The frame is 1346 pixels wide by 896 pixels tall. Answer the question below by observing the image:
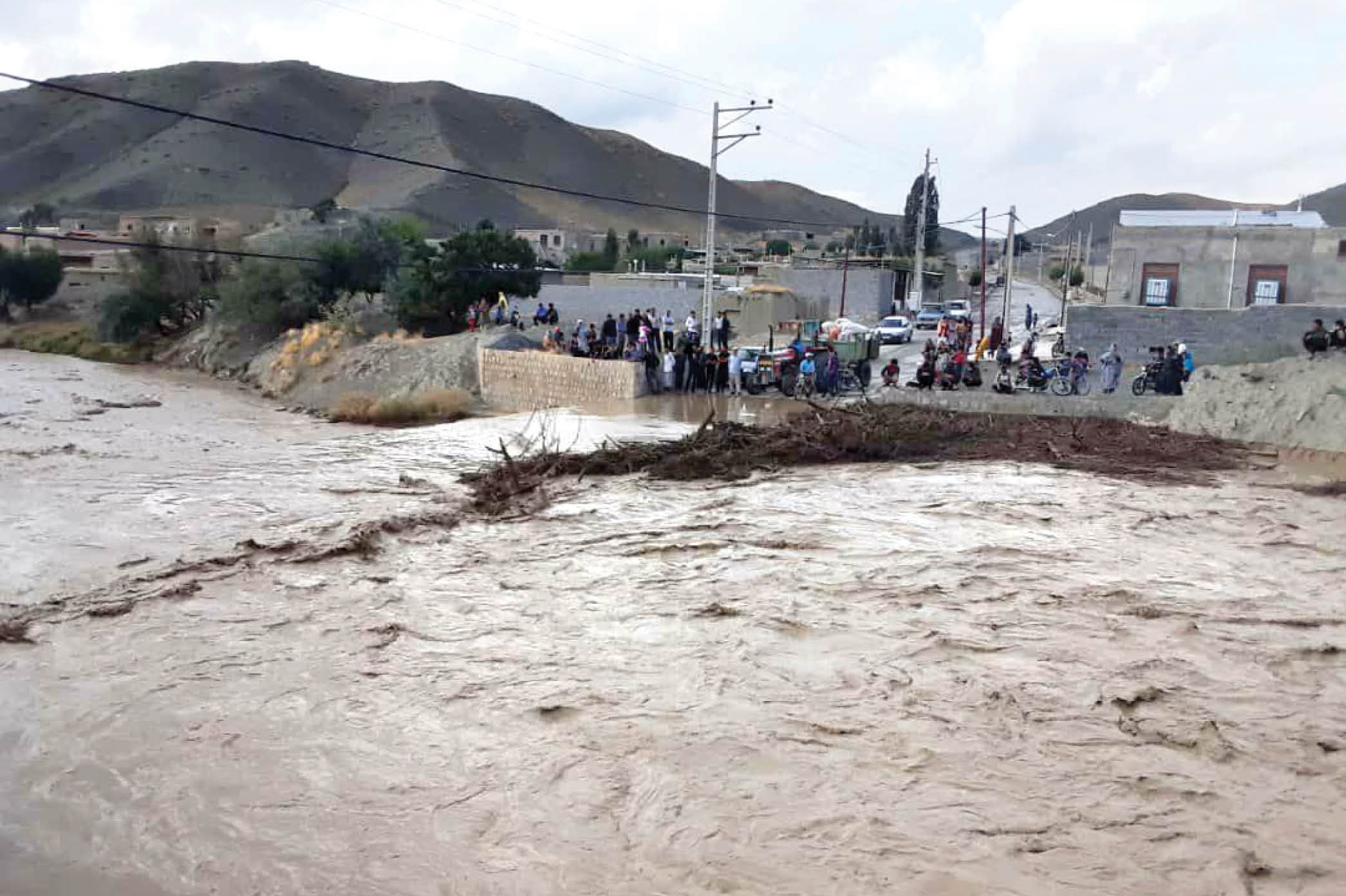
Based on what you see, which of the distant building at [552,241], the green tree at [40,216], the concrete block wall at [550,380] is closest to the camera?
the concrete block wall at [550,380]

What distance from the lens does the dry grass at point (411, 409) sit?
3078 centimetres

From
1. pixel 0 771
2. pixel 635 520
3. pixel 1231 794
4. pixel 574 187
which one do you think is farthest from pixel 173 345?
pixel 574 187

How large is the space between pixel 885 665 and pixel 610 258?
74491 millimetres

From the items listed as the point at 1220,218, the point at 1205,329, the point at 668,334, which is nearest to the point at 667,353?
the point at 668,334

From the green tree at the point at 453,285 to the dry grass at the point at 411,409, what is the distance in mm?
10319

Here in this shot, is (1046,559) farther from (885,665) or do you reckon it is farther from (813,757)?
(813,757)

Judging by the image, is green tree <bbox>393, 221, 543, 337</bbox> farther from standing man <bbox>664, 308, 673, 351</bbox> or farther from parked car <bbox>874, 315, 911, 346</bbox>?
parked car <bbox>874, 315, 911, 346</bbox>

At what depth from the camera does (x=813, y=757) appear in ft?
24.3

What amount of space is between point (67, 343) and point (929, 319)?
39.9 meters

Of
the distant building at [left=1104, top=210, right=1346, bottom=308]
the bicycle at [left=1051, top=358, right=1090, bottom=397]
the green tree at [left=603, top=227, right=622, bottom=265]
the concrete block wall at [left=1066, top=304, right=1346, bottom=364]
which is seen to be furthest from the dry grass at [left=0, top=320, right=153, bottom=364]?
the distant building at [left=1104, top=210, right=1346, bottom=308]

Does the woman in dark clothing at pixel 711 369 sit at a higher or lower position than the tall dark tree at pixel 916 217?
lower

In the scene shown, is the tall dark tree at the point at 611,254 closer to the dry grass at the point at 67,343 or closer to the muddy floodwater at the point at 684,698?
the dry grass at the point at 67,343

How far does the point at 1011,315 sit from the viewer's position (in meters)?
59.9

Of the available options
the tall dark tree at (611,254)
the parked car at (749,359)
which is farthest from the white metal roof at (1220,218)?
the tall dark tree at (611,254)
